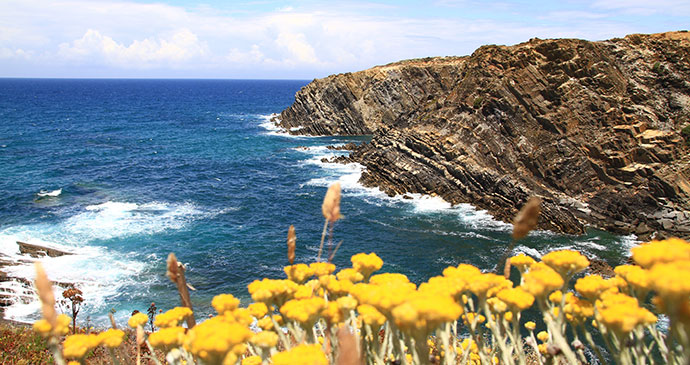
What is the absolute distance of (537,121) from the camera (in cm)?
3838

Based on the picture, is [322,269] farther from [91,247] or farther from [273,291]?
[91,247]

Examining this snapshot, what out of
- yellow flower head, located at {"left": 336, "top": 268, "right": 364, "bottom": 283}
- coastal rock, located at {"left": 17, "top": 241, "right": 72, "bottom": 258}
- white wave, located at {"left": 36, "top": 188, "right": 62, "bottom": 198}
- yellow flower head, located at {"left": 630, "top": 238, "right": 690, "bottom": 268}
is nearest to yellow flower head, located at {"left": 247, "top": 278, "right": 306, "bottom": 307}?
yellow flower head, located at {"left": 336, "top": 268, "right": 364, "bottom": 283}

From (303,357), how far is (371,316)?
2.62 ft

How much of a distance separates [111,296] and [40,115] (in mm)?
110467

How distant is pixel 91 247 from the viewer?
29578 mm

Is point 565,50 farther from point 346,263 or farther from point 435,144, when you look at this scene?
point 346,263

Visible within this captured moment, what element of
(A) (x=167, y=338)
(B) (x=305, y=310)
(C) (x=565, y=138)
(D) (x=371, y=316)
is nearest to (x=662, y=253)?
(D) (x=371, y=316)

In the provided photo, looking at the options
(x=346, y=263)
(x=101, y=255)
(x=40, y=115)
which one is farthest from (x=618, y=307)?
(x=40, y=115)

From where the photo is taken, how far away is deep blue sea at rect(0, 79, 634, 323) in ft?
84.7

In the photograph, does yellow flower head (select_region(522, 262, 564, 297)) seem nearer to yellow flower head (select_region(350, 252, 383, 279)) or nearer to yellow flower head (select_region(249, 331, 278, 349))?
yellow flower head (select_region(350, 252, 383, 279))

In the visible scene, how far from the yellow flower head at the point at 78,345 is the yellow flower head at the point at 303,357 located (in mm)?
1768

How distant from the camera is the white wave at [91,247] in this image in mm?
23656

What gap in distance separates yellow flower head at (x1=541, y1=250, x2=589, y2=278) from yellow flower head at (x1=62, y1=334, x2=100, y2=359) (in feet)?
13.4

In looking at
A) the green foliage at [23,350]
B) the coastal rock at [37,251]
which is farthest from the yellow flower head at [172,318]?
the coastal rock at [37,251]
